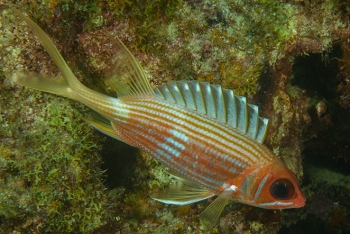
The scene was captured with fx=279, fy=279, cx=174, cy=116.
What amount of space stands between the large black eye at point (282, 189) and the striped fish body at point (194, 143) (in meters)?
0.23

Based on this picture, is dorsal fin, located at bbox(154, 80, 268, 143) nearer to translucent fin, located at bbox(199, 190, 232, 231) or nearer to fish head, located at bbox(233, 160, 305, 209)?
fish head, located at bbox(233, 160, 305, 209)

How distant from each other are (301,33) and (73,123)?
359 centimetres

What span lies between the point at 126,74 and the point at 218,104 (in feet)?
3.49

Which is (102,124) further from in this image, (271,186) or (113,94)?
(271,186)

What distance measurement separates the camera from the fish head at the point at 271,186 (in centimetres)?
270

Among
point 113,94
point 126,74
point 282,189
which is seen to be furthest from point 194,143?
point 113,94

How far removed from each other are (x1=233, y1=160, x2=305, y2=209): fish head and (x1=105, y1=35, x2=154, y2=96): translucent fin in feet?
4.37

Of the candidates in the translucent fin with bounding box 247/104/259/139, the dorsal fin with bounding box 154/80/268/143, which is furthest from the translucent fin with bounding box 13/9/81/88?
the translucent fin with bounding box 247/104/259/139

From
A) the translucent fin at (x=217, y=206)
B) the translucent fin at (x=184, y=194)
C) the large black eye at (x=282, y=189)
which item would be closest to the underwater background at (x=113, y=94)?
the translucent fin at (x=184, y=194)

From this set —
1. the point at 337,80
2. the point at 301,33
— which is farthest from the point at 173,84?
the point at 337,80

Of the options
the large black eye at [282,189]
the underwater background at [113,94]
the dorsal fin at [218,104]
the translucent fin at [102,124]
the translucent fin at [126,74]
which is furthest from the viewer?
the underwater background at [113,94]

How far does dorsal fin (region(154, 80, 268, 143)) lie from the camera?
2816 millimetres

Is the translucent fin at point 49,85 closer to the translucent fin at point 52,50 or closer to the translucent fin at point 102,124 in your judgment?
the translucent fin at point 52,50

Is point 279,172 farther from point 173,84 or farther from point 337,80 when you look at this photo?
point 337,80
